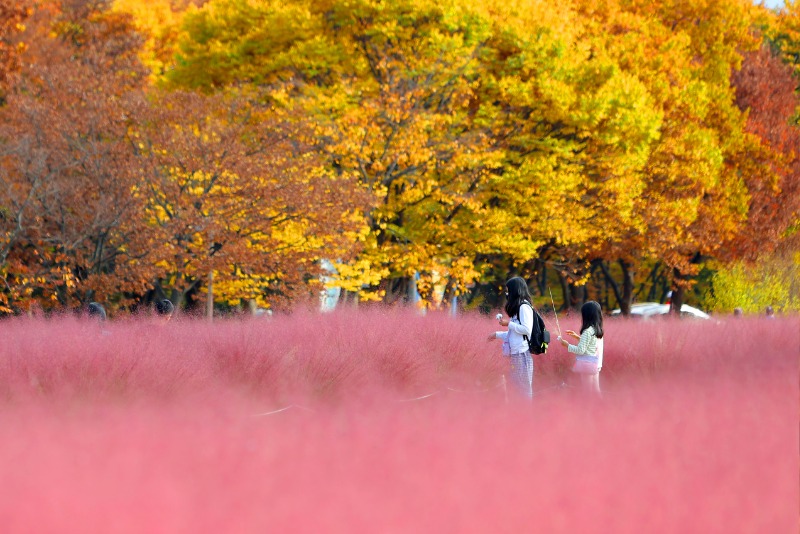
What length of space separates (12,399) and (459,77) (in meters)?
20.8

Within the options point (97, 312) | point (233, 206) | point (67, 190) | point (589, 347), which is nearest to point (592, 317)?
point (589, 347)

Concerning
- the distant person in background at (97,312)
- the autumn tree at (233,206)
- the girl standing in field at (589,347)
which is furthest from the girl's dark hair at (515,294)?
the autumn tree at (233,206)

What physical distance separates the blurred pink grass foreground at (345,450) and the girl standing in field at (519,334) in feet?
2.57

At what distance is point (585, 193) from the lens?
31594 millimetres

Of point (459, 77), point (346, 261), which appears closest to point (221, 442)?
point (346, 261)

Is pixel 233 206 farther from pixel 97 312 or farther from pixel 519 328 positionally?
pixel 519 328

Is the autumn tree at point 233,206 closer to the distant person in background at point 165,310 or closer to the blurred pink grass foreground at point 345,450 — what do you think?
the distant person in background at point 165,310

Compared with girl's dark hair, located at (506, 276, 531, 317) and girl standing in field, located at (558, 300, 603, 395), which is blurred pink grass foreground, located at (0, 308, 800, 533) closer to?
girl standing in field, located at (558, 300, 603, 395)

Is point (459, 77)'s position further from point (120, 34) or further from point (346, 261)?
point (120, 34)

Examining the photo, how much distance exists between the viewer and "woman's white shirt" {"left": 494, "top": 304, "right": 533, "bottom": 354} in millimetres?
11961

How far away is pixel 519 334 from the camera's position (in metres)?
12.1

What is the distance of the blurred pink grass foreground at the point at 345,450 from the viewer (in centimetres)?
552

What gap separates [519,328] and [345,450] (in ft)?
18.2

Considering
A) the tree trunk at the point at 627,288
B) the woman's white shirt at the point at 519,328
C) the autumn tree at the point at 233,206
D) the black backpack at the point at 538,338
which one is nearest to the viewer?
the woman's white shirt at the point at 519,328
